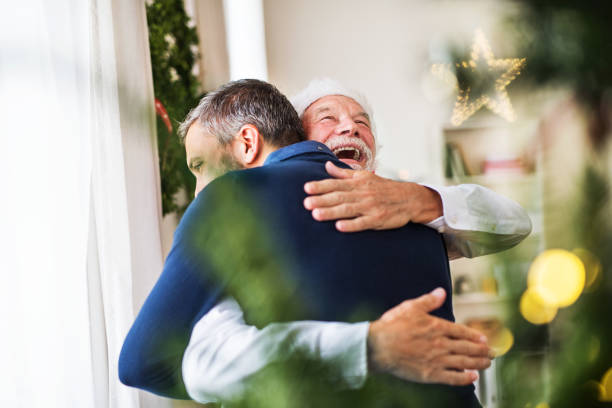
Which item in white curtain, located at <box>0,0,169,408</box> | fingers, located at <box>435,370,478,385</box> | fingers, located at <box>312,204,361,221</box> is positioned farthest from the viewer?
white curtain, located at <box>0,0,169,408</box>

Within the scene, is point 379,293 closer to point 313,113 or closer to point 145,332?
point 145,332

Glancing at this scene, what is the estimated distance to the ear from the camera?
98cm

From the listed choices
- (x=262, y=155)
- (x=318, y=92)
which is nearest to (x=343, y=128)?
(x=318, y=92)

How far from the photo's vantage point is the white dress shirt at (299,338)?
0.24 m

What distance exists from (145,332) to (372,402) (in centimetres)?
44

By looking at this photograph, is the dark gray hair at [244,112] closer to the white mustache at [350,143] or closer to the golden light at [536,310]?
the white mustache at [350,143]

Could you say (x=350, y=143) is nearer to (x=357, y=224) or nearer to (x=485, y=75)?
(x=357, y=224)

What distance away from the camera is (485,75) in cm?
21

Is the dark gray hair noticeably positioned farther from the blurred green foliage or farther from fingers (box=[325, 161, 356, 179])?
the blurred green foliage

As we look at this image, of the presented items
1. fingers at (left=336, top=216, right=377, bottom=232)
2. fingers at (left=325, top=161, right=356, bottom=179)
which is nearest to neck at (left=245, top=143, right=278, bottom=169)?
fingers at (left=325, top=161, right=356, bottom=179)

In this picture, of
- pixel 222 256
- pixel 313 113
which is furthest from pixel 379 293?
pixel 313 113

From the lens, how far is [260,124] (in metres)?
1.00

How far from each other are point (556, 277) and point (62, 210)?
1.15 meters

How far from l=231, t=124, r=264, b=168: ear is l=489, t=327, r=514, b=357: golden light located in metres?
0.79
